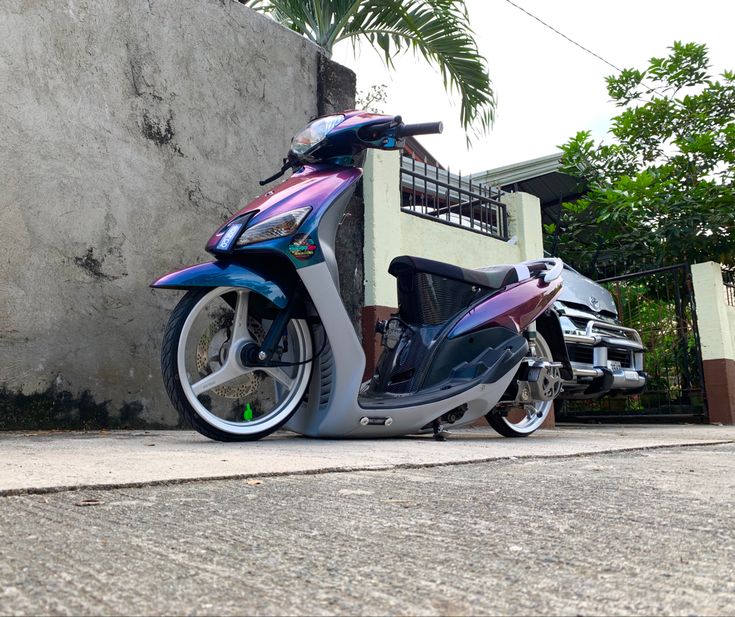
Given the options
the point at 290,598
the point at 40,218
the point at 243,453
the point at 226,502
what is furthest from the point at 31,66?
the point at 290,598

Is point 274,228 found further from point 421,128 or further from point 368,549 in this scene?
point 368,549

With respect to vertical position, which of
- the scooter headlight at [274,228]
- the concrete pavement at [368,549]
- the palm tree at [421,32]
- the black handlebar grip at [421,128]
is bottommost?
the concrete pavement at [368,549]

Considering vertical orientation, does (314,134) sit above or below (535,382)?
above

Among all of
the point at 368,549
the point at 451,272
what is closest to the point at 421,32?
the point at 451,272

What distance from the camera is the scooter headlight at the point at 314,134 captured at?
3811 millimetres

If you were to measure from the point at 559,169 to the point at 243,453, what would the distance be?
9326mm

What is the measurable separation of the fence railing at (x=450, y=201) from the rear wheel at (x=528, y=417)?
1.88m

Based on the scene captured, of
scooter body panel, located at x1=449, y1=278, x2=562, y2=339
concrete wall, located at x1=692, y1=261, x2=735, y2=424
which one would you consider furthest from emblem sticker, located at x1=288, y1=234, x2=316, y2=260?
concrete wall, located at x1=692, y1=261, x2=735, y2=424

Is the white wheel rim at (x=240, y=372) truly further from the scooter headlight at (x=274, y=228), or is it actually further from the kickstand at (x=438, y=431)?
the kickstand at (x=438, y=431)

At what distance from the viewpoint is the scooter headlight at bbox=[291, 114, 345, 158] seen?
3.81 metres

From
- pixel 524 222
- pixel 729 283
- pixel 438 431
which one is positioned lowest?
pixel 438 431

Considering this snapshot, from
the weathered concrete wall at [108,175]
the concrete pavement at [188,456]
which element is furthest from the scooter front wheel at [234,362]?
the weathered concrete wall at [108,175]

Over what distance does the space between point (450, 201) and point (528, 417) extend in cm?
280

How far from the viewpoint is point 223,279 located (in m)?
3.33
